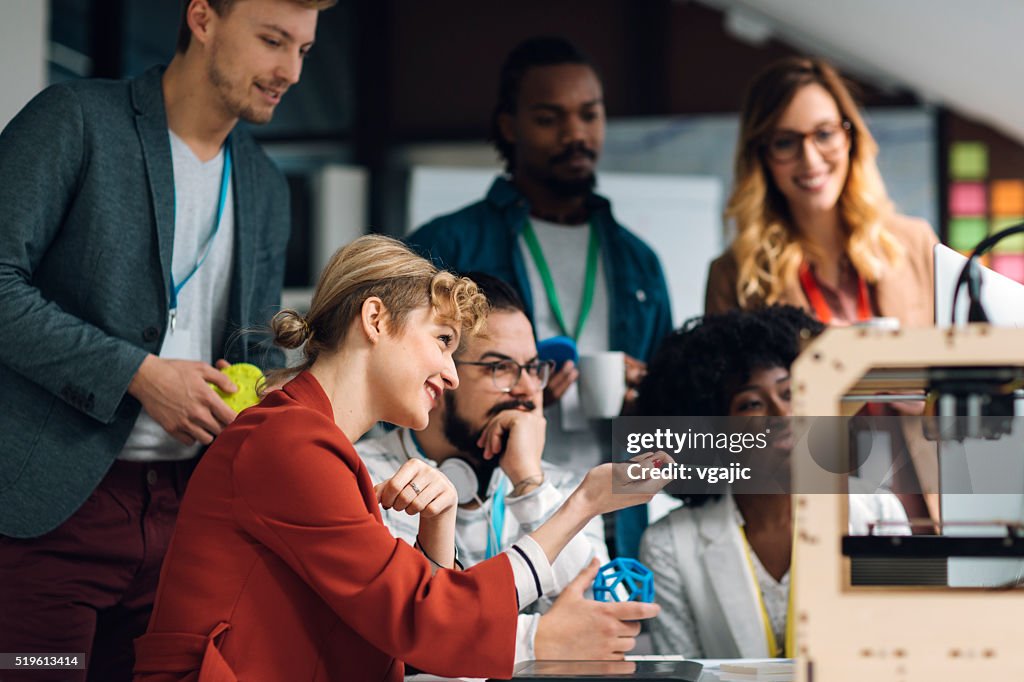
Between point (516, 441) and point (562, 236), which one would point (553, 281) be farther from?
point (516, 441)

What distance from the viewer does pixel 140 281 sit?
191 centimetres

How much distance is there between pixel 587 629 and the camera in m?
1.47

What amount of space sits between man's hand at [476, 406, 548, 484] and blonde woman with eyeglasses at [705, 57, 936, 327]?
637 millimetres

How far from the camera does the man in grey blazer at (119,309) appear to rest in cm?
179

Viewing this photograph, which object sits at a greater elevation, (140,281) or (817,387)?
(140,281)

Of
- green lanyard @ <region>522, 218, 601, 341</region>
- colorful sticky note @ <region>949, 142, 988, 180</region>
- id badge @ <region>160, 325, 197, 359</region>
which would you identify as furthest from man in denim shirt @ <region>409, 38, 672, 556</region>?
colorful sticky note @ <region>949, 142, 988, 180</region>

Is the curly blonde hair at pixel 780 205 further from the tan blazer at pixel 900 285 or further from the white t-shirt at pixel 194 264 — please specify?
the white t-shirt at pixel 194 264

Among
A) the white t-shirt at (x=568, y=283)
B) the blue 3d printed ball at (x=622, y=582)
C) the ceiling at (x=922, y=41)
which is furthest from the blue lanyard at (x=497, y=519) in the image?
the ceiling at (x=922, y=41)

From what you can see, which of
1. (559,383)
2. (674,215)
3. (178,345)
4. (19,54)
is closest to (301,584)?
(178,345)

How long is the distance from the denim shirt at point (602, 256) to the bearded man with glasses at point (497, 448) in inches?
14.5

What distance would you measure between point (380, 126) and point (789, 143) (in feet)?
10.9

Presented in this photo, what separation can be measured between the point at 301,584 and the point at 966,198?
447 cm

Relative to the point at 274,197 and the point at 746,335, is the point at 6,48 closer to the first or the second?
the point at 274,197

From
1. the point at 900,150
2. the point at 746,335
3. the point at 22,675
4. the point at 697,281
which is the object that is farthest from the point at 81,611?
the point at 900,150
